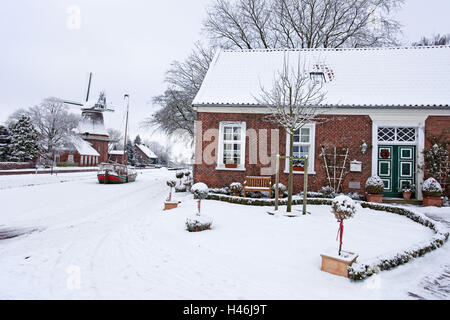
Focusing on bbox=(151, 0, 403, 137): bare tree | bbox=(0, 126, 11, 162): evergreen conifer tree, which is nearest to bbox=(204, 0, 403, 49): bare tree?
bbox=(151, 0, 403, 137): bare tree

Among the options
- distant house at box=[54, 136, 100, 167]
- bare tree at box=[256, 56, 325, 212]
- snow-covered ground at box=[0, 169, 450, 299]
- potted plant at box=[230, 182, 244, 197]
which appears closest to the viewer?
snow-covered ground at box=[0, 169, 450, 299]

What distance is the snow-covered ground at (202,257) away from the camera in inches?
148

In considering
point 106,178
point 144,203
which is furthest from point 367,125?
point 106,178

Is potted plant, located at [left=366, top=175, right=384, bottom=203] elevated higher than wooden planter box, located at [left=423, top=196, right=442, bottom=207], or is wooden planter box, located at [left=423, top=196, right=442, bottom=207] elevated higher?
potted plant, located at [left=366, top=175, right=384, bottom=203]

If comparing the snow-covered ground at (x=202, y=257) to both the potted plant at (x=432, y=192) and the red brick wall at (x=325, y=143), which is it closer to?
the potted plant at (x=432, y=192)

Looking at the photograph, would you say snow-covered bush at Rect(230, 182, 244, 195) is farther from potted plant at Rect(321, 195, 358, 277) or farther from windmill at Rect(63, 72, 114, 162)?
windmill at Rect(63, 72, 114, 162)

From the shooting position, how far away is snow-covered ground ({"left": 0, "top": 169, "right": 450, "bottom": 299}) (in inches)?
148

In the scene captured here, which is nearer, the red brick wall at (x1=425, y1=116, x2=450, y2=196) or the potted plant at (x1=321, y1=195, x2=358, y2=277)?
the potted plant at (x1=321, y1=195, x2=358, y2=277)

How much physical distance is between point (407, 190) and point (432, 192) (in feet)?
3.09

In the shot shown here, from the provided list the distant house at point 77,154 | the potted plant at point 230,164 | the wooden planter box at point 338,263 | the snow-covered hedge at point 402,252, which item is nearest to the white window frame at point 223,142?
the potted plant at point 230,164

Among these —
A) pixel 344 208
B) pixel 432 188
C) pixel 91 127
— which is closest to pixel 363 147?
pixel 432 188

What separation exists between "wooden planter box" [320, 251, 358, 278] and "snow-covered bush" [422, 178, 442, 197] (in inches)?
306

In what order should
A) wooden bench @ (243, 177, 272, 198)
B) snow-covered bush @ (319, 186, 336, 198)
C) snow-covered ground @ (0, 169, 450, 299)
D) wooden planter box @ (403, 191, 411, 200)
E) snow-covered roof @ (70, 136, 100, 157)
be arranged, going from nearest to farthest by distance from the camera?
snow-covered ground @ (0, 169, 450, 299)
wooden planter box @ (403, 191, 411, 200)
snow-covered bush @ (319, 186, 336, 198)
wooden bench @ (243, 177, 272, 198)
snow-covered roof @ (70, 136, 100, 157)

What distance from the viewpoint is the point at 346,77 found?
1265 cm
